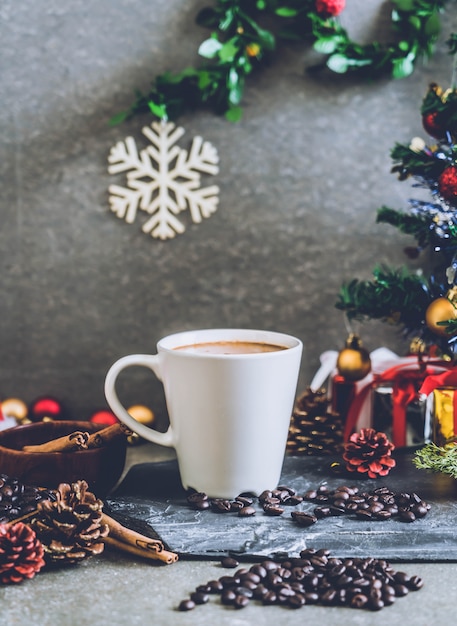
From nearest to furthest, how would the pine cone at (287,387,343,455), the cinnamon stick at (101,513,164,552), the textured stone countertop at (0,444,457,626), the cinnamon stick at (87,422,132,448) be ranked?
1. the textured stone countertop at (0,444,457,626)
2. the cinnamon stick at (101,513,164,552)
3. the cinnamon stick at (87,422,132,448)
4. the pine cone at (287,387,343,455)

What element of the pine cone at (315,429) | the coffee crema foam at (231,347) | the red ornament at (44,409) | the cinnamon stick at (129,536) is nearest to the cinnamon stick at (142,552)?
the cinnamon stick at (129,536)

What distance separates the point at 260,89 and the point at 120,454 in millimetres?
641

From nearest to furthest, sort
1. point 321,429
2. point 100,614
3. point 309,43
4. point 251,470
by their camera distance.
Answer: point 100,614 < point 251,470 < point 321,429 < point 309,43

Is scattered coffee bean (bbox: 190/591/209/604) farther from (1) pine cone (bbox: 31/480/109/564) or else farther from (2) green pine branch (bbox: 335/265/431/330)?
(2) green pine branch (bbox: 335/265/431/330)

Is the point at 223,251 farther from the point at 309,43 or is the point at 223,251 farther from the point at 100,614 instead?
the point at 100,614

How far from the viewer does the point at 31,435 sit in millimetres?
884

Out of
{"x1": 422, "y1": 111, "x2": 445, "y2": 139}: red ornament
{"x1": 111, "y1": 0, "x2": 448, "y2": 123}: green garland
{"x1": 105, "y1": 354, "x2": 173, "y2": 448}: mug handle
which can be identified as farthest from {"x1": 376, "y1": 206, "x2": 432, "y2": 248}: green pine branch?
{"x1": 105, "y1": 354, "x2": 173, "y2": 448}: mug handle

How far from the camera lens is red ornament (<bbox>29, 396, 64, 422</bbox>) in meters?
1.19

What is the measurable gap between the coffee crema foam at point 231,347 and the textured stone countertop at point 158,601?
27cm

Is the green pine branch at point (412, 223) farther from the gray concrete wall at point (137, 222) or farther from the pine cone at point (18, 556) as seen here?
the pine cone at point (18, 556)

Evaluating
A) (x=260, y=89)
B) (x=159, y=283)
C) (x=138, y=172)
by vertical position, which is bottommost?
(x=159, y=283)

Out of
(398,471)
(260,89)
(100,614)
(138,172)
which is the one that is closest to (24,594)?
(100,614)

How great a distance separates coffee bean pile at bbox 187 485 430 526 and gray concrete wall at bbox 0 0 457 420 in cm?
41

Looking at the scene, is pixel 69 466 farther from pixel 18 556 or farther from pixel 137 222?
pixel 137 222
